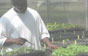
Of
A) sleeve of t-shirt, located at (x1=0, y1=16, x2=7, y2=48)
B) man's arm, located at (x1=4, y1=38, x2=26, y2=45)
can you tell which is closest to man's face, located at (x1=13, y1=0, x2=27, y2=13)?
sleeve of t-shirt, located at (x1=0, y1=16, x2=7, y2=48)

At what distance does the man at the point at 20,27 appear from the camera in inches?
177

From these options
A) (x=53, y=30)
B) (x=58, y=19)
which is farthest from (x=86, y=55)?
(x=58, y=19)

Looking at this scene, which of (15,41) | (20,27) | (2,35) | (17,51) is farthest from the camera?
(20,27)

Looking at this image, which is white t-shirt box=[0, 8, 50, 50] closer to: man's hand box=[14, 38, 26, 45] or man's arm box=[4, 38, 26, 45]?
man's arm box=[4, 38, 26, 45]

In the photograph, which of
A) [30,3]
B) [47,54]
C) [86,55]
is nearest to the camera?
[47,54]

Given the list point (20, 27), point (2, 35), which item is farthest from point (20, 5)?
point (2, 35)

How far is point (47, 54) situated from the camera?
406cm

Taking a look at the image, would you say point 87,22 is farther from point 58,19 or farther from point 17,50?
point 17,50

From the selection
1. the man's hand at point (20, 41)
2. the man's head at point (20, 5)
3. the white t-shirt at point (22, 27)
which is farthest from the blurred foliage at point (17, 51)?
the man's head at point (20, 5)

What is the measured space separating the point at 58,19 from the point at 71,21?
68 centimetres

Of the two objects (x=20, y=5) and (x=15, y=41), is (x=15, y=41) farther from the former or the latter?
(x=20, y=5)

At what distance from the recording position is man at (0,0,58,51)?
4488 mm

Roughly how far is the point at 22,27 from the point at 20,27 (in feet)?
0.10

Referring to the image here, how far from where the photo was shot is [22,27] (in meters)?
4.64
